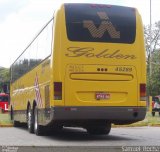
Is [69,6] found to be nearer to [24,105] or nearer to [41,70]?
[41,70]

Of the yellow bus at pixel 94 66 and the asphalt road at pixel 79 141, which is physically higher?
the yellow bus at pixel 94 66

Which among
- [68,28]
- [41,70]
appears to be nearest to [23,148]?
[68,28]

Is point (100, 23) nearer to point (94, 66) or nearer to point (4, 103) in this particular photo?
point (94, 66)

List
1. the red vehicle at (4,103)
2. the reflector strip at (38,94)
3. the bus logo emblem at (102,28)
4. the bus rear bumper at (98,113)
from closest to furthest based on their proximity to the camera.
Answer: the bus rear bumper at (98,113)
the bus logo emblem at (102,28)
the reflector strip at (38,94)
the red vehicle at (4,103)

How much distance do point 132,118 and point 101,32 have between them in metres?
2.56

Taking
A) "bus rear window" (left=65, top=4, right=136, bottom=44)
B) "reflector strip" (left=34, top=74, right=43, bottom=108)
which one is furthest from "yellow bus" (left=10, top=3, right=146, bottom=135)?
"reflector strip" (left=34, top=74, right=43, bottom=108)

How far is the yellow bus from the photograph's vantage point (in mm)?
15016

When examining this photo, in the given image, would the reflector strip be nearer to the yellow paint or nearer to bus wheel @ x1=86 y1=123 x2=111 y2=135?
the yellow paint

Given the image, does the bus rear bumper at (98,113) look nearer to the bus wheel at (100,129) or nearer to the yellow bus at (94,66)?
the yellow bus at (94,66)

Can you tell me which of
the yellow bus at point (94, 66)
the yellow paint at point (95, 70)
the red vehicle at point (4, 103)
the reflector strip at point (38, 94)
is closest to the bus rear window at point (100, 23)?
the yellow bus at point (94, 66)

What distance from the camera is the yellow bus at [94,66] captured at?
15.0 metres

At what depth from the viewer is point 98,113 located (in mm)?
15047

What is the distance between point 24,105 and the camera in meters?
21.2

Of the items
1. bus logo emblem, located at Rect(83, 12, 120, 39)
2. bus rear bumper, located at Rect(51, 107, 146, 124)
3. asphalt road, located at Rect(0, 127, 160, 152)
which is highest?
bus logo emblem, located at Rect(83, 12, 120, 39)
